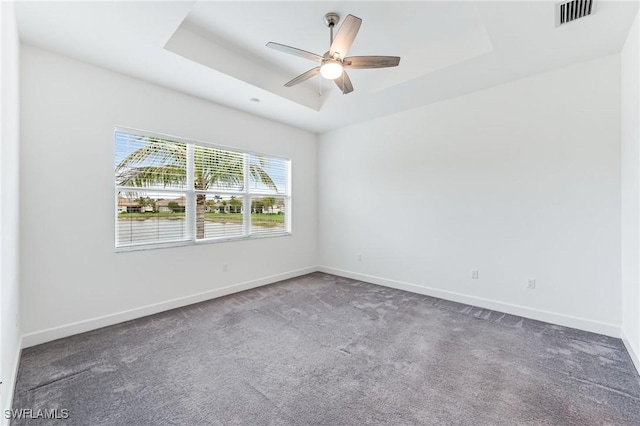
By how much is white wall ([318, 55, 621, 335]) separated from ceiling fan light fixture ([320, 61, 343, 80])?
2174mm

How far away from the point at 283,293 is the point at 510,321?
295 cm

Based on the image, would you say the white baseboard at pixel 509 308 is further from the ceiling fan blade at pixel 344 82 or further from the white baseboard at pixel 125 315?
the ceiling fan blade at pixel 344 82

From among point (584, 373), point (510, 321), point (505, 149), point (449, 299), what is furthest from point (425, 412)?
point (505, 149)

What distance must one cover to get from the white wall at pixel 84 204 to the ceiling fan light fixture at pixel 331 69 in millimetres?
2177

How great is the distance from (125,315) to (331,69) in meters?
3.47

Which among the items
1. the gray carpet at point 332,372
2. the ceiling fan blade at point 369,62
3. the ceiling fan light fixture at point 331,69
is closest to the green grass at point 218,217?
the gray carpet at point 332,372

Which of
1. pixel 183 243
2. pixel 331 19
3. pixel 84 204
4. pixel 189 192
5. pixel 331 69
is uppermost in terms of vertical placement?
pixel 331 19

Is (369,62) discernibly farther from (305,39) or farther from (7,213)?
(7,213)

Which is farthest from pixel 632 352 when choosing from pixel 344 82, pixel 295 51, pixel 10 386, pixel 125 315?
pixel 125 315

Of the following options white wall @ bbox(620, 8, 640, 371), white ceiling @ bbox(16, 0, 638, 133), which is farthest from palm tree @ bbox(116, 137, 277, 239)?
white wall @ bbox(620, 8, 640, 371)

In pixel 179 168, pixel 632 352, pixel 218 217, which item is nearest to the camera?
pixel 632 352

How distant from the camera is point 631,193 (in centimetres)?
248

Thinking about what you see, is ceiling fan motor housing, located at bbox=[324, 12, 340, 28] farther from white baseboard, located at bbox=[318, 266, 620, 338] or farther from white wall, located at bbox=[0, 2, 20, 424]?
white baseboard, located at bbox=[318, 266, 620, 338]

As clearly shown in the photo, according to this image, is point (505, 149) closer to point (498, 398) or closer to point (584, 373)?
point (584, 373)
